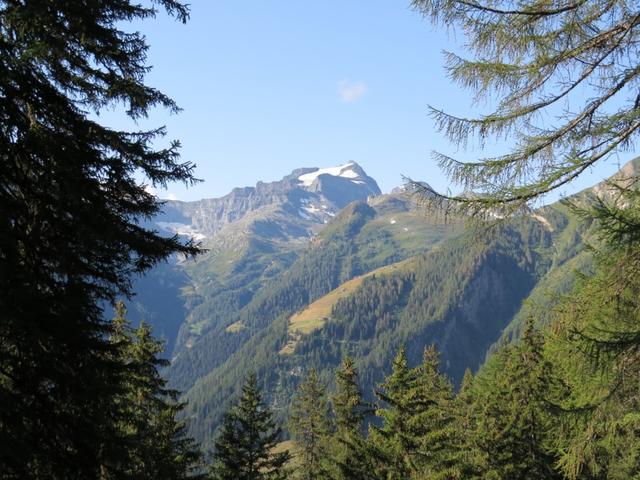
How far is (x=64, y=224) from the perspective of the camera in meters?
8.60

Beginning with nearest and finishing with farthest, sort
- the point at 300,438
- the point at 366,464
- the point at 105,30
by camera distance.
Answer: the point at 105,30, the point at 366,464, the point at 300,438

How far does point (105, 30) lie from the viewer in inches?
348

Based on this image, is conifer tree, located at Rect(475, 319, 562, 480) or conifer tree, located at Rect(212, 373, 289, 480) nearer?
conifer tree, located at Rect(475, 319, 562, 480)

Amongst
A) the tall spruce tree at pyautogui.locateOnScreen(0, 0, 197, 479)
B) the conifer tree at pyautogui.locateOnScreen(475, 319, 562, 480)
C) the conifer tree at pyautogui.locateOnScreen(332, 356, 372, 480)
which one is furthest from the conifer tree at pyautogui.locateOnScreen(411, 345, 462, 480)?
the tall spruce tree at pyautogui.locateOnScreen(0, 0, 197, 479)

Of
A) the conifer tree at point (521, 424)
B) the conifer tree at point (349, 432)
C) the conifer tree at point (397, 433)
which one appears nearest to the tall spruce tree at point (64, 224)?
the conifer tree at point (397, 433)

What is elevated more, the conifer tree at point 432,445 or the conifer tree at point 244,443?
the conifer tree at point 244,443

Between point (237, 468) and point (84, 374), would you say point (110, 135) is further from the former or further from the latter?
point (237, 468)

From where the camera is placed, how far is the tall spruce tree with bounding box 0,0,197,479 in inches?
298

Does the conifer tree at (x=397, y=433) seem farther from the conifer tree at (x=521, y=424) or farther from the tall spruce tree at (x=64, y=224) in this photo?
the tall spruce tree at (x=64, y=224)

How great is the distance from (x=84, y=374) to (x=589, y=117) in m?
8.59

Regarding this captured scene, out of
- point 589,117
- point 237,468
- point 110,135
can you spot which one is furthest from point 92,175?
point 237,468

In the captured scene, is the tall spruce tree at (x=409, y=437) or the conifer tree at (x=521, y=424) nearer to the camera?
the tall spruce tree at (x=409, y=437)

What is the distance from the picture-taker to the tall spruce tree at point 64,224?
7570 mm

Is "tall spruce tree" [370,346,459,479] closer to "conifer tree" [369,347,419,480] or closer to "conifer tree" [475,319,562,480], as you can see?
"conifer tree" [369,347,419,480]
